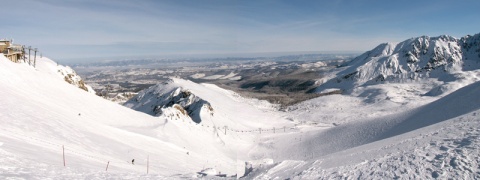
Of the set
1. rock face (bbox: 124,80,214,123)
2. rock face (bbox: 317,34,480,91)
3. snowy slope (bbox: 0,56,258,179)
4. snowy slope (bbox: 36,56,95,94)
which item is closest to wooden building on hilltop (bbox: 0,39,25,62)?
snowy slope (bbox: 36,56,95,94)

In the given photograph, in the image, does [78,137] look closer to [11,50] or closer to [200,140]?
[200,140]

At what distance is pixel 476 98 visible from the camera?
34.5m

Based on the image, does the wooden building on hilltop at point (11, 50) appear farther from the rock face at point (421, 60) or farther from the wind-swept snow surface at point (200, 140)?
the rock face at point (421, 60)

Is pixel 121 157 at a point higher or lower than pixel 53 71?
lower

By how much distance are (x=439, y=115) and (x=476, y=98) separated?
3.91 m

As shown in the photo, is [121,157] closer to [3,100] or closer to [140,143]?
→ [140,143]

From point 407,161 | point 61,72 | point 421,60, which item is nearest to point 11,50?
point 61,72

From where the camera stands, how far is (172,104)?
60562 millimetres

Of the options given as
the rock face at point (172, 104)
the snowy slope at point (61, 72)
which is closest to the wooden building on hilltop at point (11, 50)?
the snowy slope at point (61, 72)

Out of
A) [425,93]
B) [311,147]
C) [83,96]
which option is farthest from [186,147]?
[425,93]

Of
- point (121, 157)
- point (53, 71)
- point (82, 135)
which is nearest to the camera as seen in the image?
point (121, 157)

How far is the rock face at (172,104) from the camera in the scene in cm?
4479

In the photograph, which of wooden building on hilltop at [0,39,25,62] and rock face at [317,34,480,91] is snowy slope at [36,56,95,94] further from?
rock face at [317,34,480,91]

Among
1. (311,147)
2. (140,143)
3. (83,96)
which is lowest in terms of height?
(311,147)
